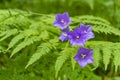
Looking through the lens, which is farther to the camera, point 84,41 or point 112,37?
point 112,37

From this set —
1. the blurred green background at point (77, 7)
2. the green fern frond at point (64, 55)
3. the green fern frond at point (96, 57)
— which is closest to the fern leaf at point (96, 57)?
the green fern frond at point (96, 57)

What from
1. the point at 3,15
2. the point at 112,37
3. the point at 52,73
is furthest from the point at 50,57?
the point at 112,37

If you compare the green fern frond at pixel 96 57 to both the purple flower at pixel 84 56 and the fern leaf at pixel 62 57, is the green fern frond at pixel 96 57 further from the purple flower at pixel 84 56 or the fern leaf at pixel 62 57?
the fern leaf at pixel 62 57

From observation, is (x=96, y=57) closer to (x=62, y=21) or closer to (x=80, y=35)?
(x=80, y=35)

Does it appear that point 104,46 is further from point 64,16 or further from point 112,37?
point 112,37

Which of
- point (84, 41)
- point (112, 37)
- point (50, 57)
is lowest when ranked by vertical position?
point (112, 37)

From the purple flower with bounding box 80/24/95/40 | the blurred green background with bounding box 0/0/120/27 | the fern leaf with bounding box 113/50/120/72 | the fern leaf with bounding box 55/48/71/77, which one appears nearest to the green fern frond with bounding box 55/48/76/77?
the fern leaf with bounding box 55/48/71/77

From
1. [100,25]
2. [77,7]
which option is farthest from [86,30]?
[77,7]
